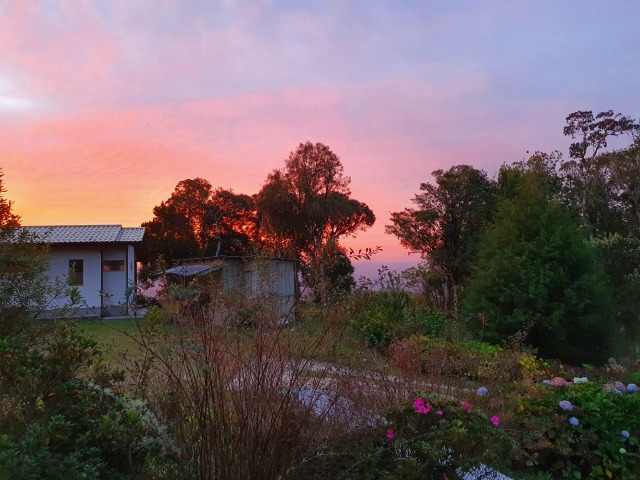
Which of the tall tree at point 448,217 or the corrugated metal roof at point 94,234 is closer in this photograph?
the tall tree at point 448,217

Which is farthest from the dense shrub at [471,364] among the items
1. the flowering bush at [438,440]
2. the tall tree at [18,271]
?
the tall tree at [18,271]

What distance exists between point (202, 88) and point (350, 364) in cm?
620

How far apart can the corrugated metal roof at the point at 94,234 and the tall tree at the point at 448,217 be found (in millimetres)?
11181

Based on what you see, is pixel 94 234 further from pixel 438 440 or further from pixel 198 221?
pixel 438 440

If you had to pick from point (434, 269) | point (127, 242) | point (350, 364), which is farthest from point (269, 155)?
point (127, 242)

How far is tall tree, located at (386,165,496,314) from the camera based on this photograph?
2097 cm

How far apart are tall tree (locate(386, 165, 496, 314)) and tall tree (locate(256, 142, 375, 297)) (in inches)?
264

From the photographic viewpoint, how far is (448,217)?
21.5 m

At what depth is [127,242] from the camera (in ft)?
75.5

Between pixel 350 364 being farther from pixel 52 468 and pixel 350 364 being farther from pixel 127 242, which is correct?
pixel 127 242

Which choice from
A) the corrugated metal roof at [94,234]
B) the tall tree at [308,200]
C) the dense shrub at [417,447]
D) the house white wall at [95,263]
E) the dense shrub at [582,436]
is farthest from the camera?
the tall tree at [308,200]

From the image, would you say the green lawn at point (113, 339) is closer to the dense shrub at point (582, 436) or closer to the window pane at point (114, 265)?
the dense shrub at point (582, 436)

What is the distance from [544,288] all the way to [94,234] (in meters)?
19.6

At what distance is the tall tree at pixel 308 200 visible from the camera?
2848cm
